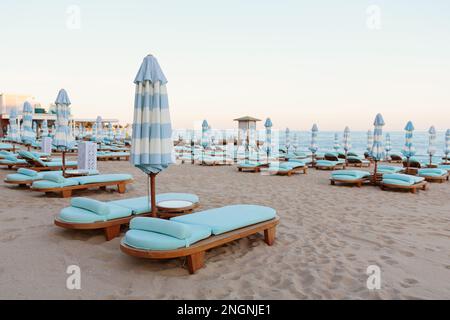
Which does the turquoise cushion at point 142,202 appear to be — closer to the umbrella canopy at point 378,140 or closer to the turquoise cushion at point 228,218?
the turquoise cushion at point 228,218

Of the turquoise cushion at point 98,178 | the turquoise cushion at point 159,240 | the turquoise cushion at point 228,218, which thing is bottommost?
the turquoise cushion at point 159,240

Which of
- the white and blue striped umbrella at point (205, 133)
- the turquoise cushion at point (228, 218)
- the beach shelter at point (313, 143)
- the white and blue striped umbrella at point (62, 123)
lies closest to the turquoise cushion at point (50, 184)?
the white and blue striped umbrella at point (62, 123)

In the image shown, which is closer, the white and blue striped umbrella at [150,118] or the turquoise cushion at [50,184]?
the white and blue striped umbrella at [150,118]

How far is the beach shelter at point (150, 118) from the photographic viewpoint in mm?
3549

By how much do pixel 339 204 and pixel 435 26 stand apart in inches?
401

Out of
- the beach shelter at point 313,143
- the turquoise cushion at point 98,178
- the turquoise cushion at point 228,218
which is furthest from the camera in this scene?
the beach shelter at point 313,143

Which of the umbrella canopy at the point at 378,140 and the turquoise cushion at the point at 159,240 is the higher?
the umbrella canopy at the point at 378,140

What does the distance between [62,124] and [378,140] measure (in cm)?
850

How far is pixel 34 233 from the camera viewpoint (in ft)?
13.3

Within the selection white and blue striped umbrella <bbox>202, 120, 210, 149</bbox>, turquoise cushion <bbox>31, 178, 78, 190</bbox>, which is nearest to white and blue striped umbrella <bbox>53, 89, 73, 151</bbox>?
turquoise cushion <bbox>31, 178, 78, 190</bbox>

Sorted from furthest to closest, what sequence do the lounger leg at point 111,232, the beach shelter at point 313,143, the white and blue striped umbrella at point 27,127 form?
the beach shelter at point 313,143, the white and blue striped umbrella at point 27,127, the lounger leg at point 111,232

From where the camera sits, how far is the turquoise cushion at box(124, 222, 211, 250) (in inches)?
113

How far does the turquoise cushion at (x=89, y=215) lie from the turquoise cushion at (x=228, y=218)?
0.78m

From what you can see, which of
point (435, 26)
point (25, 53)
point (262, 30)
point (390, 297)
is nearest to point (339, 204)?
point (390, 297)
